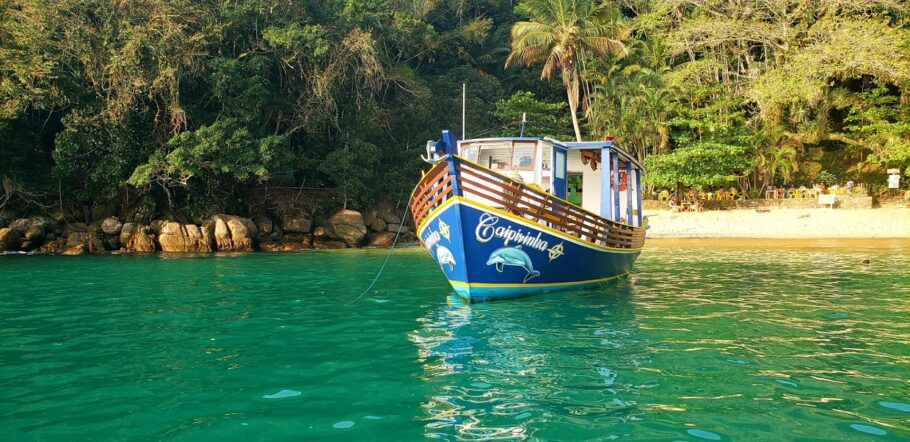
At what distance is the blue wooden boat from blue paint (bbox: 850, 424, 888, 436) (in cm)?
638

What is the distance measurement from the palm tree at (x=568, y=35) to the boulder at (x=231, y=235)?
18.5 m

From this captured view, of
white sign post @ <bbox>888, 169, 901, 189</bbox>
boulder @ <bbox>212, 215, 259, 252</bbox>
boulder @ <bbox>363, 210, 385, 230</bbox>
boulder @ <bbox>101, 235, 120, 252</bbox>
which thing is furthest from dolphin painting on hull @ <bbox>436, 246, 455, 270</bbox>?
white sign post @ <bbox>888, 169, 901, 189</bbox>

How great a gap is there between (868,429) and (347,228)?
25701 millimetres

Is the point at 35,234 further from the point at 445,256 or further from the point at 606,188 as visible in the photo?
the point at 606,188

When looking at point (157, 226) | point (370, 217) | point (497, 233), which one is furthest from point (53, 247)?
point (497, 233)

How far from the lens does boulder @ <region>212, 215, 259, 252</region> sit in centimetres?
2570

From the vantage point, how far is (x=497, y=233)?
10.4 metres

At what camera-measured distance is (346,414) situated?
4.95 metres

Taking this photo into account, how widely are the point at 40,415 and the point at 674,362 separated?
617 cm

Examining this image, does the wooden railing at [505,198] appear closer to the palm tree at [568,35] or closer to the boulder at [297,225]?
the boulder at [297,225]

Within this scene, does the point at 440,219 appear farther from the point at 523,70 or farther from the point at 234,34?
the point at 523,70

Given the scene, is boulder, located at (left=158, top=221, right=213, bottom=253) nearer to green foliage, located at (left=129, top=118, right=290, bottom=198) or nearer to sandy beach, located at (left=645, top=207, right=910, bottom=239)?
green foliage, located at (left=129, top=118, right=290, bottom=198)

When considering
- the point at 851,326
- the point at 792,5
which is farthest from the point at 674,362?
the point at 792,5

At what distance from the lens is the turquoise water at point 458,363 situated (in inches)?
185
